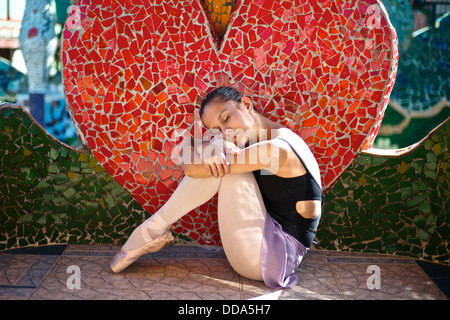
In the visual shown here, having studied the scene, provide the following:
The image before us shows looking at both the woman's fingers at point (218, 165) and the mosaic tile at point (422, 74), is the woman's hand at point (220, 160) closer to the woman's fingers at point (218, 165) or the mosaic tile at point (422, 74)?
the woman's fingers at point (218, 165)

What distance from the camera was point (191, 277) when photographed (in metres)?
3.09

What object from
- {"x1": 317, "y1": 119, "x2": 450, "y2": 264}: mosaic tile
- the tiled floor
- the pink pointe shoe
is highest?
{"x1": 317, "y1": 119, "x2": 450, "y2": 264}: mosaic tile

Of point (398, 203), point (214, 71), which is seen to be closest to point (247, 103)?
point (214, 71)

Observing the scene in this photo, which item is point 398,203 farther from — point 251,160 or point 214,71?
point 214,71

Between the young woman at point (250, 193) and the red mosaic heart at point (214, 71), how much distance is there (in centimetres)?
28

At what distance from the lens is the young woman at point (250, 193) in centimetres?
289

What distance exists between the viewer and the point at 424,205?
336 cm

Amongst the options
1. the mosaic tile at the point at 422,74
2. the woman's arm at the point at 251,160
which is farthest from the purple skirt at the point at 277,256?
the mosaic tile at the point at 422,74

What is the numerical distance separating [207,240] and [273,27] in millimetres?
1354

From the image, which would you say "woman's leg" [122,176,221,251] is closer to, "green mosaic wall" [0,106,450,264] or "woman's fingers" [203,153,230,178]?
"woman's fingers" [203,153,230,178]

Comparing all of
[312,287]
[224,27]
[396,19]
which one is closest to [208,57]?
[224,27]

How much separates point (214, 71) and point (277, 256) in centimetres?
117

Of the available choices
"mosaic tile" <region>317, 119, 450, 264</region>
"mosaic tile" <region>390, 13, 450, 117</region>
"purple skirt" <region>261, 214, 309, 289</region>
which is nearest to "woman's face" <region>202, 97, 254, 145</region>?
"purple skirt" <region>261, 214, 309, 289</region>

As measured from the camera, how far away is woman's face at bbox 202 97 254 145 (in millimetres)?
3020
